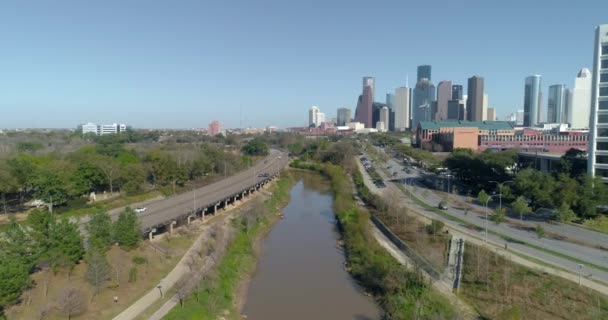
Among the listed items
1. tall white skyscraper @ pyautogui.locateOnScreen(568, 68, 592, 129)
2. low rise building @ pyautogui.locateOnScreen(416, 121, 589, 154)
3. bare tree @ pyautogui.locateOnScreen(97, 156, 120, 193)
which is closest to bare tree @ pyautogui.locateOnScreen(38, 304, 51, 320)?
bare tree @ pyautogui.locateOnScreen(97, 156, 120, 193)

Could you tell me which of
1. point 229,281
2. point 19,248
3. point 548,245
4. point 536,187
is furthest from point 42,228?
point 536,187

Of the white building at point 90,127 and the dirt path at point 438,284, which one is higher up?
the white building at point 90,127

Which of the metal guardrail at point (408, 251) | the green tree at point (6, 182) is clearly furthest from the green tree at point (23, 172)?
the metal guardrail at point (408, 251)

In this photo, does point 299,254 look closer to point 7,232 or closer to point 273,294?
point 273,294

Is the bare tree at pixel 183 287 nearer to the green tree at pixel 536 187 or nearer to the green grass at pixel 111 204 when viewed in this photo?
the green grass at pixel 111 204

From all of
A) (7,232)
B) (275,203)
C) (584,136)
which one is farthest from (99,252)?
(584,136)

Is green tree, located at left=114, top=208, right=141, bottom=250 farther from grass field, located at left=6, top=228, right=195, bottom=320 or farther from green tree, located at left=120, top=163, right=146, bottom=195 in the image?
green tree, located at left=120, top=163, right=146, bottom=195
